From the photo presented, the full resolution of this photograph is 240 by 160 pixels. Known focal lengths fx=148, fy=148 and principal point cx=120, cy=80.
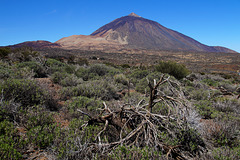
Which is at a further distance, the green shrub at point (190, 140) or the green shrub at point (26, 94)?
the green shrub at point (26, 94)

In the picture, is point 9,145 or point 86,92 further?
point 86,92

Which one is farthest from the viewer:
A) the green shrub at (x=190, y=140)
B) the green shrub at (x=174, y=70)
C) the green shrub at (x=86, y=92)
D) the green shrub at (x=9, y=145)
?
the green shrub at (x=174, y=70)

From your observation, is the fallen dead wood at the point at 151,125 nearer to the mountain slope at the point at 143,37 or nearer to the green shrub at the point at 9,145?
the green shrub at the point at 9,145

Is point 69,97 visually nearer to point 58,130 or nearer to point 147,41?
point 58,130

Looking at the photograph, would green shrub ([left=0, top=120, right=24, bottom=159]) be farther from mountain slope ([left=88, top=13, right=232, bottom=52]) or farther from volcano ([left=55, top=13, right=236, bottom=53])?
mountain slope ([left=88, top=13, right=232, bottom=52])

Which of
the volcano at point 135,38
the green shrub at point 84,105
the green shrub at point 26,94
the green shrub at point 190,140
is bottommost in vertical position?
the green shrub at point 190,140

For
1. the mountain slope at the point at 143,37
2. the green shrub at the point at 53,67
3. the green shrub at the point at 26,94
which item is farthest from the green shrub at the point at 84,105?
the mountain slope at the point at 143,37

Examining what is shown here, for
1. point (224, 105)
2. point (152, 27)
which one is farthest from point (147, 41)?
point (224, 105)

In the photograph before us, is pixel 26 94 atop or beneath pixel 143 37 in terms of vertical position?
beneath

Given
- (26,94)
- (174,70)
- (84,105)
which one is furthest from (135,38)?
(26,94)

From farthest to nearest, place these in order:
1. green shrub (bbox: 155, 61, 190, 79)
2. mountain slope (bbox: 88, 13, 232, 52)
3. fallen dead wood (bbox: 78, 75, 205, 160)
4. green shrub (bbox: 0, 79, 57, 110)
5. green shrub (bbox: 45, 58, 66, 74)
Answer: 1. mountain slope (bbox: 88, 13, 232, 52)
2. green shrub (bbox: 155, 61, 190, 79)
3. green shrub (bbox: 45, 58, 66, 74)
4. green shrub (bbox: 0, 79, 57, 110)
5. fallen dead wood (bbox: 78, 75, 205, 160)

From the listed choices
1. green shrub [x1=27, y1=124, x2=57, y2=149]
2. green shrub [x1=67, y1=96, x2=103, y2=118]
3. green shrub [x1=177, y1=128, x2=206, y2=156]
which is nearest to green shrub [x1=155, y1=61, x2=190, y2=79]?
green shrub [x1=67, y1=96, x2=103, y2=118]

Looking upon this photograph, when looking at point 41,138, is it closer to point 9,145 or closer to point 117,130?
point 9,145

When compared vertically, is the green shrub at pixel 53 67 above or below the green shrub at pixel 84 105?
above
